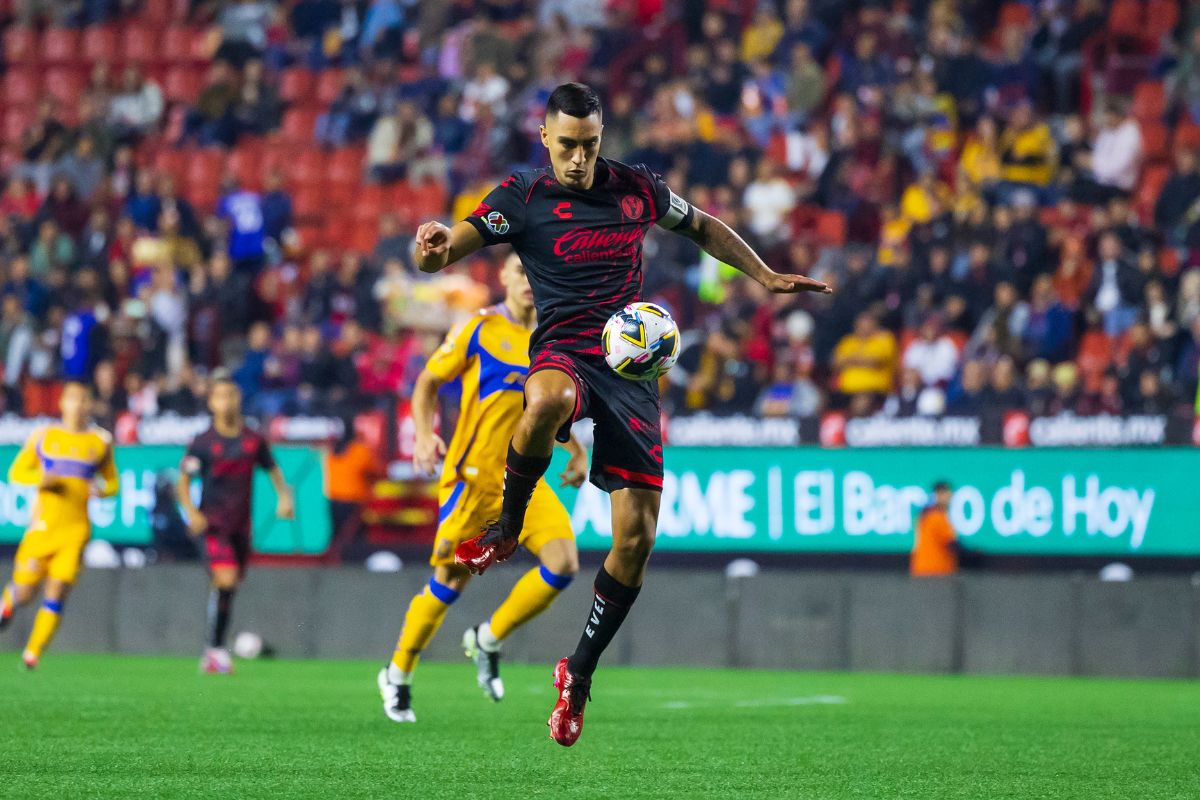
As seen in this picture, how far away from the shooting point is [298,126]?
81.0ft

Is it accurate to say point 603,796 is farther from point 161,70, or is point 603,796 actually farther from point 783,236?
point 161,70

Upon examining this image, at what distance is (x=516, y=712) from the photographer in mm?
10344

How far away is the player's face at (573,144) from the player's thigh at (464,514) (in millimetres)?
2974

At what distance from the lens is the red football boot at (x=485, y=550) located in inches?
280

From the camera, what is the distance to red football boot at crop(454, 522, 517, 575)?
7109 millimetres

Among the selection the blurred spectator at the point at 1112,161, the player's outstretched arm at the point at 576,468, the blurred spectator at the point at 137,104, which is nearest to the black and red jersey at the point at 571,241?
the player's outstretched arm at the point at 576,468

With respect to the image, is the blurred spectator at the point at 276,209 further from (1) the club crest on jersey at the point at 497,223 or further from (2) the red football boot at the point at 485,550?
(2) the red football boot at the point at 485,550

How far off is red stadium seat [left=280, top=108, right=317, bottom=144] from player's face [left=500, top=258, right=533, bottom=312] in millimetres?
14961

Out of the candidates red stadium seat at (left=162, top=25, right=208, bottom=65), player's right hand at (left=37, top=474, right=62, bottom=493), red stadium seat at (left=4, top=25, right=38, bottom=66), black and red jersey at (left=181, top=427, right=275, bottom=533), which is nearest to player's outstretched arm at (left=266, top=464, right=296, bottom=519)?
black and red jersey at (left=181, top=427, right=275, bottom=533)

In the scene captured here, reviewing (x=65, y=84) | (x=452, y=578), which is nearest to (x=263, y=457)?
(x=452, y=578)

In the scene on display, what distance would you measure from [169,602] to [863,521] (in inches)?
255

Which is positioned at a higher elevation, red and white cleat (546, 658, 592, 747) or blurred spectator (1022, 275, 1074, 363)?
blurred spectator (1022, 275, 1074, 363)

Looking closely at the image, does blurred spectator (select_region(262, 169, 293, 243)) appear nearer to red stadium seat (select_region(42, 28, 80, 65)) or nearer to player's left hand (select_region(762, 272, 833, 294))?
red stadium seat (select_region(42, 28, 80, 65))

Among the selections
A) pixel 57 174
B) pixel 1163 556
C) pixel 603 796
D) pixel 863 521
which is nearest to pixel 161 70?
pixel 57 174
